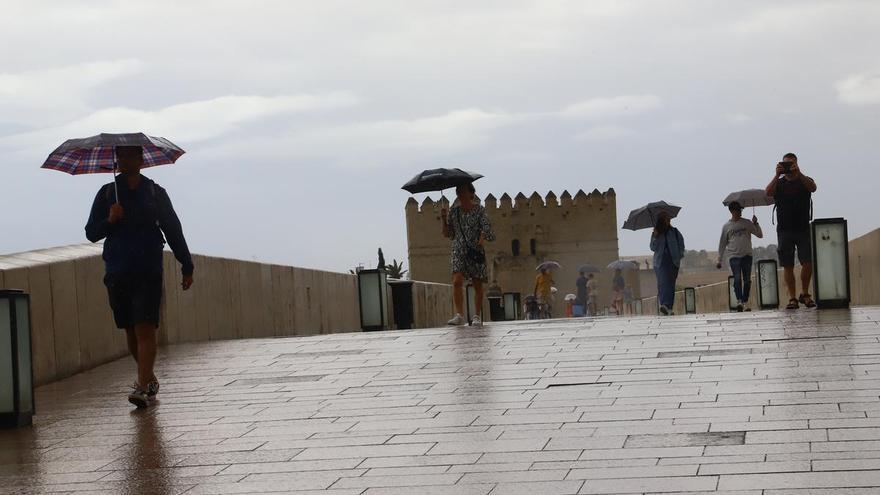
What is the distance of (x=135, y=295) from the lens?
25.7ft

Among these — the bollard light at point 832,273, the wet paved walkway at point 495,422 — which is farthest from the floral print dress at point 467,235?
the wet paved walkway at point 495,422

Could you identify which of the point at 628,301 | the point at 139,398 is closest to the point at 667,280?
the point at 139,398

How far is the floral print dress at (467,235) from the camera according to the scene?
1385 cm

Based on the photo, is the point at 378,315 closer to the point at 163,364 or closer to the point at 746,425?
the point at 163,364

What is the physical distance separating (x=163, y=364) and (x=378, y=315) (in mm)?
6779

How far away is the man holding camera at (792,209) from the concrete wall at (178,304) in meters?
5.60

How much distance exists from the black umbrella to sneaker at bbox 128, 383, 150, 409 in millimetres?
7694

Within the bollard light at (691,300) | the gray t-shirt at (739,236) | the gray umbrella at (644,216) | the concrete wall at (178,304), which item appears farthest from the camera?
the bollard light at (691,300)

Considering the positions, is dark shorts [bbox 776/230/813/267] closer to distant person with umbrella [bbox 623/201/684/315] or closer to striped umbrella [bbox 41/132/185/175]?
distant person with umbrella [bbox 623/201/684/315]

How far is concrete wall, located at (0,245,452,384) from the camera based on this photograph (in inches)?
390

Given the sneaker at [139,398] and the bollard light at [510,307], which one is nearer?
the sneaker at [139,398]

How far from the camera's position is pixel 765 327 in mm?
10422

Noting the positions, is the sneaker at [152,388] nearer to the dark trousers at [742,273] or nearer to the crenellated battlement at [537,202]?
the dark trousers at [742,273]

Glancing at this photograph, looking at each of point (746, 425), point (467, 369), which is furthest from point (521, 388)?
point (746, 425)
